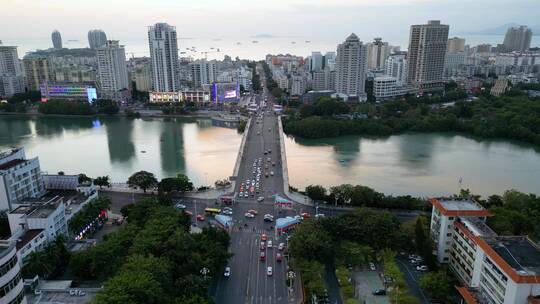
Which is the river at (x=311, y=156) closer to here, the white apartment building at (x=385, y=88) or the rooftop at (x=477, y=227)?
Result: the rooftop at (x=477, y=227)

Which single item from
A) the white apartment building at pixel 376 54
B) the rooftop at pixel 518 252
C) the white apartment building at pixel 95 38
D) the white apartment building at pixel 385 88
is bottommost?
the rooftop at pixel 518 252

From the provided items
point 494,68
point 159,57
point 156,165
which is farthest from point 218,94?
point 494,68

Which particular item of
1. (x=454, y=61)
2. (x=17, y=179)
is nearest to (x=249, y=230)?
(x=17, y=179)

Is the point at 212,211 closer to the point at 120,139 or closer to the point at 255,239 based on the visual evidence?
the point at 255,239

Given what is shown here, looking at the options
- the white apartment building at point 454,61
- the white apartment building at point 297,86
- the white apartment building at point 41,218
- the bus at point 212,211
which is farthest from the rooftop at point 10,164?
the white apartment building at point 454,61

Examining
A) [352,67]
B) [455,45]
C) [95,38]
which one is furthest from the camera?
[95,38]

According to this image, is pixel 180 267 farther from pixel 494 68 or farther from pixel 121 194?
pixel 494 68

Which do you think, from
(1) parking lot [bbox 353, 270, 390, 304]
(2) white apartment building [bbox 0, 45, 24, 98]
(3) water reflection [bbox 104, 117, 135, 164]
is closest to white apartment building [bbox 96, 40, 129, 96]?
(3) water reflection [bbox 104, 117, 135, 164]
